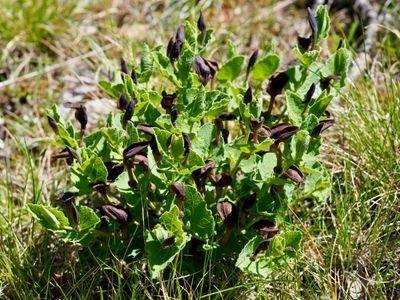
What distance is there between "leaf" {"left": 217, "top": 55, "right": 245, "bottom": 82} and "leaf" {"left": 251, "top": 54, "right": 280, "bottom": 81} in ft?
0.19

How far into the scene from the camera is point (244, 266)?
1.87m

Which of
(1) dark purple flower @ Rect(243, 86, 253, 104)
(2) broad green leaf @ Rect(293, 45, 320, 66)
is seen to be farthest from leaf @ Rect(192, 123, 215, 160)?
(2) broad green leaf @ Rect(293, 45, 320, 66)

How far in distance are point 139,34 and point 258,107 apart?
195 centimetres

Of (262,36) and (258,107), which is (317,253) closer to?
(258,107)

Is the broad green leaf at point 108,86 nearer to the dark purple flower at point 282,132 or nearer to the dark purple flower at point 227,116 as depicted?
the dark purple flower at point 227,116

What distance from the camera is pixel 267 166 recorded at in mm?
1905

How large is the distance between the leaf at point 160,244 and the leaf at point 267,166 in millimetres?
289

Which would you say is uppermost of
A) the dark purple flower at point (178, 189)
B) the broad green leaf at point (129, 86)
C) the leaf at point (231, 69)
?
the broad green leaf at point (129, 86)

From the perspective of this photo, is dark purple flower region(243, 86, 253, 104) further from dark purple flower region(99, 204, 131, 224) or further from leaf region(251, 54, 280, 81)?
dark purple flower region(99, 204, 131, 224)

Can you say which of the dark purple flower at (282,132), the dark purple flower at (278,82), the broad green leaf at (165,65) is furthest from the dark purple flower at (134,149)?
the dark purple flower at (278,82)

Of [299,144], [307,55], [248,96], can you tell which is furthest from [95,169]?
[307,55]

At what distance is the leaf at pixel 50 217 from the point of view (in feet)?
6.03

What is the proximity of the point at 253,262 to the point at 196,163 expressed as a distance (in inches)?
13.5

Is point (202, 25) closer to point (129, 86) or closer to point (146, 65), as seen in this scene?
point (146, 65)
